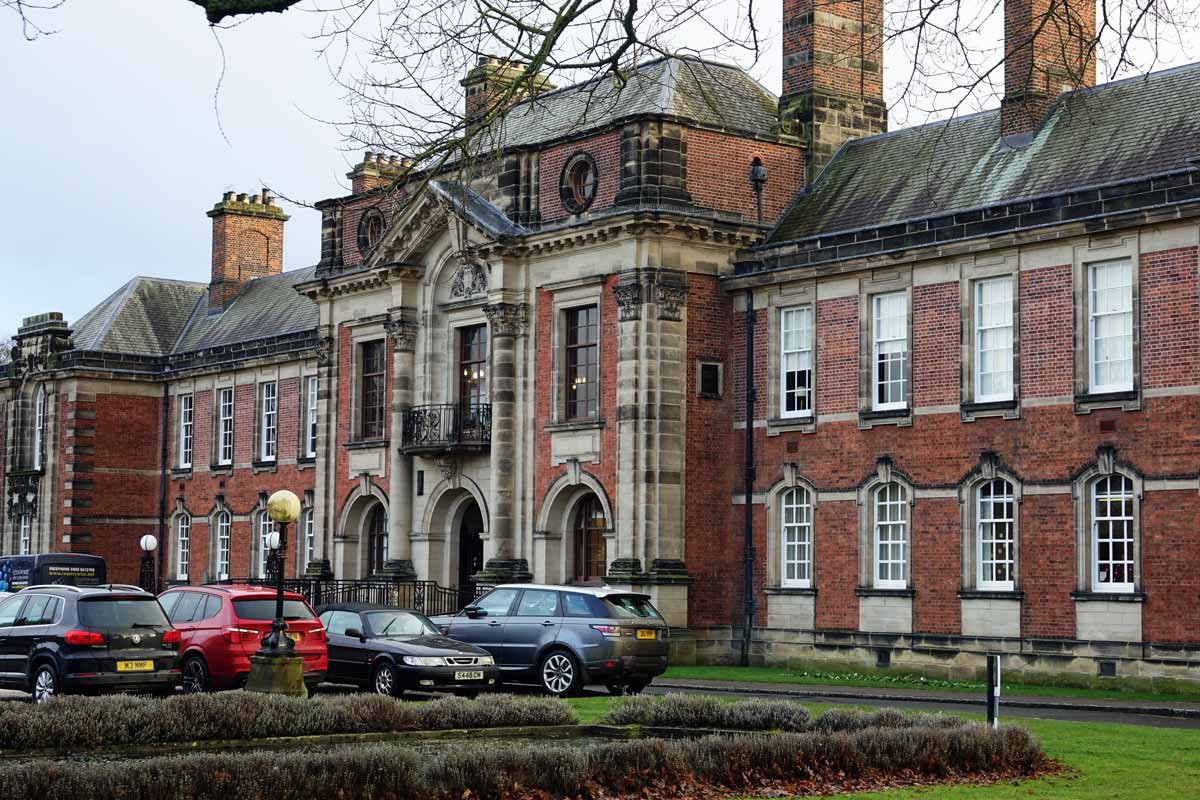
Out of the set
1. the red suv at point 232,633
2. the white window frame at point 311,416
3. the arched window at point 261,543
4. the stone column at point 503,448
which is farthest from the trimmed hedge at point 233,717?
the arched window at point 261,543

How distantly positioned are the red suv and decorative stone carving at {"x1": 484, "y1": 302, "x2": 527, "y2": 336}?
13965 millimetres

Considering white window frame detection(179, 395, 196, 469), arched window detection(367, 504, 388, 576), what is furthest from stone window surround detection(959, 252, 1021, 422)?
white window frame detection(179, 395, 196, 469)

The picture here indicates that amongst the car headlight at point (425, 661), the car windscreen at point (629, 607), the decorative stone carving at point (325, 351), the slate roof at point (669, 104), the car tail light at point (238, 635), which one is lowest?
the car headlight at point (425, 661)

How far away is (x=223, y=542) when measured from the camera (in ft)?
179

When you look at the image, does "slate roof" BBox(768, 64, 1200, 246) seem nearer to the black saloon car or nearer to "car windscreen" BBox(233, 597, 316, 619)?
the black saloon car

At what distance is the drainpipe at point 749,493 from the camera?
36.0m

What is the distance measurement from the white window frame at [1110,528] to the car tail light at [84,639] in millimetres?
15708

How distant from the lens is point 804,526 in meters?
35.2

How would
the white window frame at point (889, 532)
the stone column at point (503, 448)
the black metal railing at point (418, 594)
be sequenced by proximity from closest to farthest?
the white window frame at point (889, 532) → the stone column at point (503, 448) → the black metal railing at point (418, 594)

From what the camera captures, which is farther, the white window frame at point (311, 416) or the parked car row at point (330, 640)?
the white window frame at point (311, 416)

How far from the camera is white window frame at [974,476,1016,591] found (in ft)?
102

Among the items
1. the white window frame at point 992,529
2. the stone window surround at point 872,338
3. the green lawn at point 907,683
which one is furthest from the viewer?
the stone window surround at point 872,338

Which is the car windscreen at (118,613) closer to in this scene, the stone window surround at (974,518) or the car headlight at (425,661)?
the car headlight at (425,661)

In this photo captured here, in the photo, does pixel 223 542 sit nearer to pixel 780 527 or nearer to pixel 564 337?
pixel 564 337
